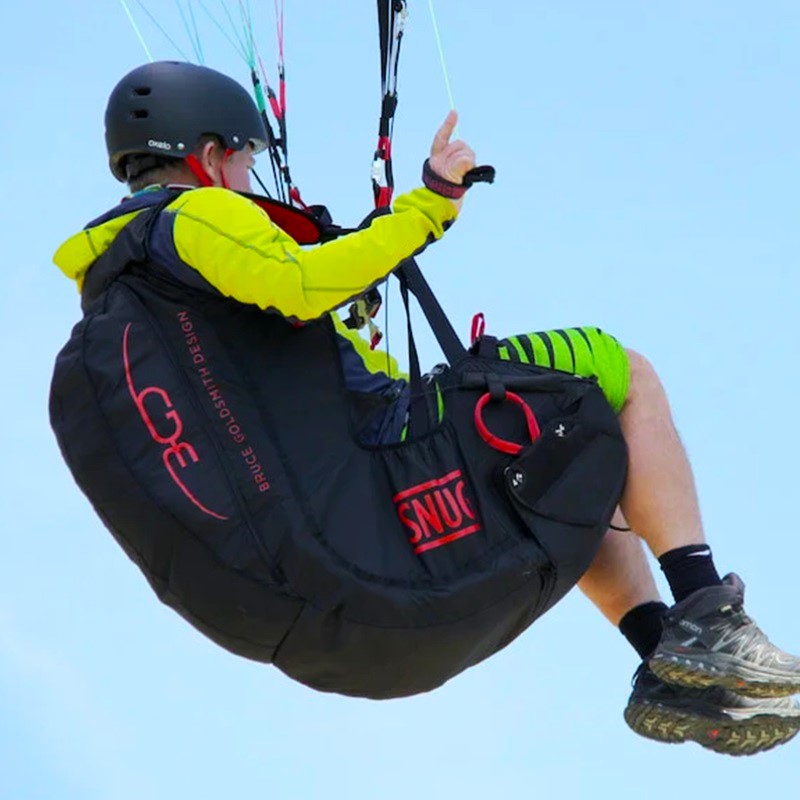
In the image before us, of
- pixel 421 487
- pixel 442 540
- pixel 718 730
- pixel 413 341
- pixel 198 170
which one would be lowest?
pixel 718 730

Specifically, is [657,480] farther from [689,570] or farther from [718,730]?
[718,730]

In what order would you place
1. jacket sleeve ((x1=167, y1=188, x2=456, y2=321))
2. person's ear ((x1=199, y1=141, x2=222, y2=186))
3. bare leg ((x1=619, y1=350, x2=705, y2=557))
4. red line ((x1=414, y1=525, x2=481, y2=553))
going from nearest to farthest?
jacket sleeve ((x1=167, y1=188, x2=456, y2=321)) < red line ((x1=414, y1=525, x2=481, y2=553)) < bare leg ((x1=619, y1=350, x2=705, y2=557)) < person's ear ((x1=199, y1=141, x2=222, y2=186))

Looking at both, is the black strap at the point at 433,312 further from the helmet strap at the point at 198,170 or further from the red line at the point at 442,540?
the helmet strap at the point at 198,170

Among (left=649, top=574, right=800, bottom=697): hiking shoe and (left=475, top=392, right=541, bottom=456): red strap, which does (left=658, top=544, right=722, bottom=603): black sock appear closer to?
(left=649, top=574, right=800, bottom=697): hiking shoe

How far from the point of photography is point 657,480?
15.3ft

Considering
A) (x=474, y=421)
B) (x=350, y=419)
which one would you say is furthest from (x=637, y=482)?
(x=350, y=419)

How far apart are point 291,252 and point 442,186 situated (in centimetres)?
41

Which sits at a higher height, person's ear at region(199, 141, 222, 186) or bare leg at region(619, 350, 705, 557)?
person's ear at region(199, 141, 222, 186)

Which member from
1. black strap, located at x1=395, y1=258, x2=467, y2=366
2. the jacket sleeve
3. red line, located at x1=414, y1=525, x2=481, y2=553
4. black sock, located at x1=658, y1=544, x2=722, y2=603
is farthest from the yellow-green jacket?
black sock, located at x1=658, y1=544, x2=722, y2=603

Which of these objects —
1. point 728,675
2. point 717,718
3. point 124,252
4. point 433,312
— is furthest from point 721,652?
point 124,252

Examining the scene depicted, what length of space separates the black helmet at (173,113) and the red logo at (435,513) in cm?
123

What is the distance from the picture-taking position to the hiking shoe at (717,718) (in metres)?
4.66

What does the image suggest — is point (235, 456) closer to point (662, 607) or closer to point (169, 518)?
point (169, 518)

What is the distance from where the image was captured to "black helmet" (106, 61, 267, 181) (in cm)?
512
